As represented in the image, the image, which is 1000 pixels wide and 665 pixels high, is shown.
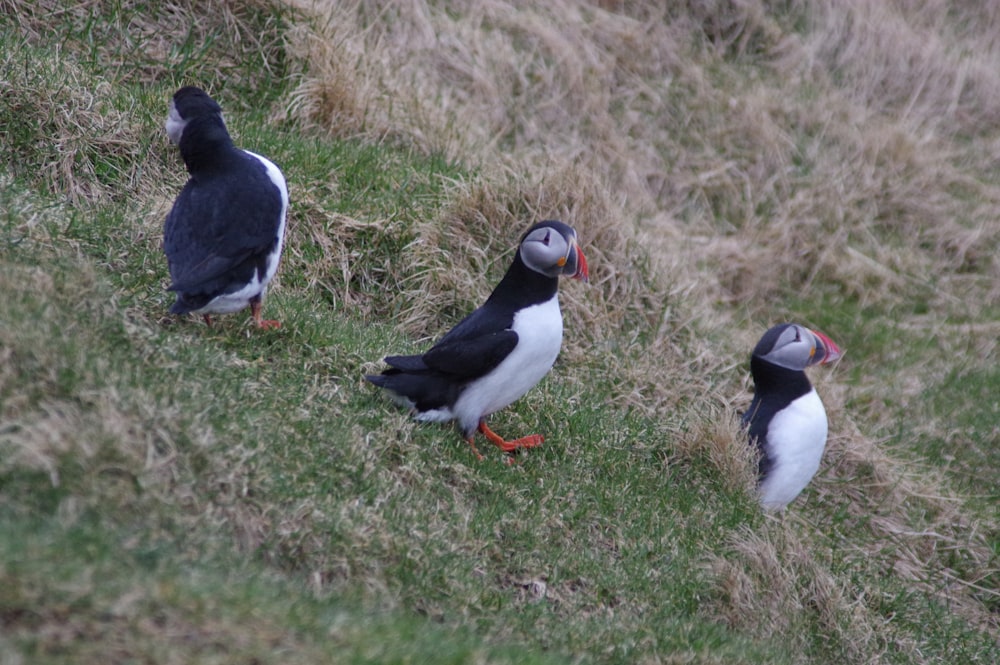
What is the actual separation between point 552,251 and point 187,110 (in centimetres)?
181

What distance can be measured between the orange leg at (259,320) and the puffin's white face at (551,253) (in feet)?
4.04

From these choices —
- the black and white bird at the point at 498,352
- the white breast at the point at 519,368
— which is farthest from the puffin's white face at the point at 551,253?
the white breast at the point at 519,368

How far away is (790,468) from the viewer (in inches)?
233

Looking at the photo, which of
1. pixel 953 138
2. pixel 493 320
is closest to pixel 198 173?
pixel 493 320

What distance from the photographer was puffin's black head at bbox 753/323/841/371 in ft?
20.4

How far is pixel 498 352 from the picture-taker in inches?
201

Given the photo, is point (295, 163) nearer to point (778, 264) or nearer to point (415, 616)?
point (415, 616)

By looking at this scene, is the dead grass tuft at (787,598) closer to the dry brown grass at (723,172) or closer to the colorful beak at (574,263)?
the dry brown grass at (723,172)

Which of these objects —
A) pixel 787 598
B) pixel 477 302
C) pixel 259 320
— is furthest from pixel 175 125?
pixel 787 598

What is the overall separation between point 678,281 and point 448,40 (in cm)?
294

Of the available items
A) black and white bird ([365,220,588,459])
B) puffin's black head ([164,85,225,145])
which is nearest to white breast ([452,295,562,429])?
black and white bird ([365,220,588,459])

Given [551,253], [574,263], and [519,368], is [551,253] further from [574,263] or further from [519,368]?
[519,368]

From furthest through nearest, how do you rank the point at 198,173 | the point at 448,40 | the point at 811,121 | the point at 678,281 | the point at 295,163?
the point at 811,121 < the point at 448,40 < the point at 678,281 < the point at 295,163 < the point at 198,173

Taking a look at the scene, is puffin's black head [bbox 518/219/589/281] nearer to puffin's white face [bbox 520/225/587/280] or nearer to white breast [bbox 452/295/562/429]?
puffin's white face [bbox 520/225/587/280]
